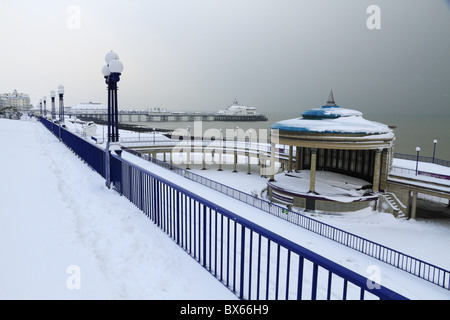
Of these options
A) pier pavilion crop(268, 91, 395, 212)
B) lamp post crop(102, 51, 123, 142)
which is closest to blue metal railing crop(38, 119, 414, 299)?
lamp post crop(102, 51, 123, 142)

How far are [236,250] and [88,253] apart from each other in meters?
2.55

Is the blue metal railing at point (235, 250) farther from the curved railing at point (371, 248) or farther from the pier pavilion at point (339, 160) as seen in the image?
the pier pavilion at point (339, 160)

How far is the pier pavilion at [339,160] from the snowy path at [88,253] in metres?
21.0

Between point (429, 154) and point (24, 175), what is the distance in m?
72.2

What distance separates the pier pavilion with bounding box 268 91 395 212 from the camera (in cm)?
2648

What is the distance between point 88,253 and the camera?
518 cm

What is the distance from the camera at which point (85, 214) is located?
7.08 metres

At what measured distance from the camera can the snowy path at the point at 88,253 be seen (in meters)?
4.17

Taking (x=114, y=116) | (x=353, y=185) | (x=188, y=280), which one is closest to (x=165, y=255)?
(x=188, y=280)

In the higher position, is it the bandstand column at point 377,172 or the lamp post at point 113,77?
the lamp post at point 113,77

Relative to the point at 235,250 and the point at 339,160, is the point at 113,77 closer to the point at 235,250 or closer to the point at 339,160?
the point at 235,250

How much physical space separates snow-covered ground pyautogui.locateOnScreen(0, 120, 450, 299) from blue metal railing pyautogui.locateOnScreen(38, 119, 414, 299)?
28cm

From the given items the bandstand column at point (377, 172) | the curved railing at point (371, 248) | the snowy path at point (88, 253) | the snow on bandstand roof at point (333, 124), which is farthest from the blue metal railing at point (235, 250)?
the bandstand column at point (377, 172)

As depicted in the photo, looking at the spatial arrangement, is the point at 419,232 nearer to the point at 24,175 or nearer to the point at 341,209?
the point at 341,209
